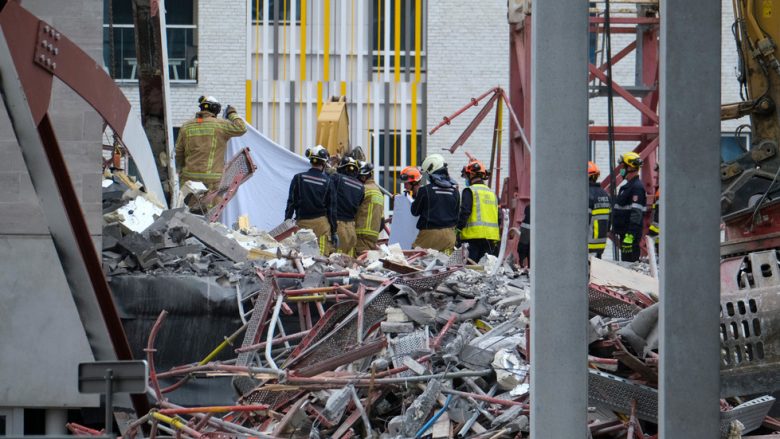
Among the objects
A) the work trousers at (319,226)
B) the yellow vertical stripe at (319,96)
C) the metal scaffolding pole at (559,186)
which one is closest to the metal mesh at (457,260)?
the work trousers at (319,226)

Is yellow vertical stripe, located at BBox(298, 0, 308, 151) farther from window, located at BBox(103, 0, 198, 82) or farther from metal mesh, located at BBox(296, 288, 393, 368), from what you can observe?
metal mesh, located at BBox(296, 288, 393, 368)

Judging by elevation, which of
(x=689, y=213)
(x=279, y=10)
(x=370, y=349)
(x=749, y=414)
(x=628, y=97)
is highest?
(x=279, y=10)

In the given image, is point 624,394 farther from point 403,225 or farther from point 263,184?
point 263,184

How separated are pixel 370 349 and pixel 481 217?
302 inches

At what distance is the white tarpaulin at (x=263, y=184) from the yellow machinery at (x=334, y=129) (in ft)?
2.60

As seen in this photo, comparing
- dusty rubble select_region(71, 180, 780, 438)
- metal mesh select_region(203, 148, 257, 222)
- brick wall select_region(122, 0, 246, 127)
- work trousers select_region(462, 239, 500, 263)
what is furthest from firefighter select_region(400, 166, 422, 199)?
brick wall select_region(122, 0, 246, 127)

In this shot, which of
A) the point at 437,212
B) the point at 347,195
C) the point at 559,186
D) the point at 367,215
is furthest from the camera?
the point at 367,215

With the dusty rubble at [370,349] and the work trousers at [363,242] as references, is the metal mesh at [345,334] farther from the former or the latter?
the work trousers at [363,242]

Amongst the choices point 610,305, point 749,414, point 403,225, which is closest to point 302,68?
point 403,225

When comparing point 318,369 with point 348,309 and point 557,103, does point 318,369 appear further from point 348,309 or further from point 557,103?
point 557,103

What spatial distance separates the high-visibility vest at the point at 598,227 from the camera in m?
17.6

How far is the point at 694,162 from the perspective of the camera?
6156 mm

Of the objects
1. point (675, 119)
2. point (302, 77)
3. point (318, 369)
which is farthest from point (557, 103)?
point (302, 77)

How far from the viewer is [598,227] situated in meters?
17.8
